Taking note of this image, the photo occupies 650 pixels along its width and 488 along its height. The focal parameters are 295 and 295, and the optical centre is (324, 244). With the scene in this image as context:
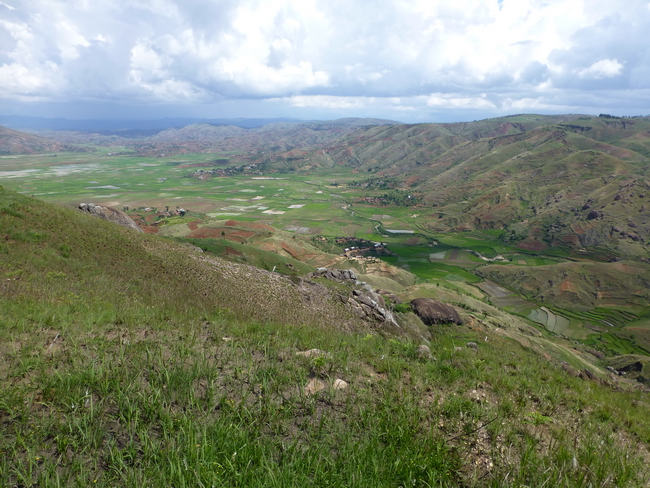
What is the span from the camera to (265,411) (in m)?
5.77

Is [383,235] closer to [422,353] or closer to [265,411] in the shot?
[422,353]

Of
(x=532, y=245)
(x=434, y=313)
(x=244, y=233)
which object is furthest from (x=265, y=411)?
(x=532, y=245)

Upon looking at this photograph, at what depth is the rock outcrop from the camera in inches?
1487

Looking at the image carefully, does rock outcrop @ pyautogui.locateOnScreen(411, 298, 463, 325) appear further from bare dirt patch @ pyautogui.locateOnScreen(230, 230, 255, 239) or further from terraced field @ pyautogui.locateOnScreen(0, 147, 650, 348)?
bare dirt patch @ pyautogui.locateOnScreen(230, 230, 255, 239)

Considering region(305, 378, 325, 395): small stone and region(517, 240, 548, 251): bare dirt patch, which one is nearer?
region(305, 378, 325, 395): small stone

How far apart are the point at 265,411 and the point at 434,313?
36.6 meters

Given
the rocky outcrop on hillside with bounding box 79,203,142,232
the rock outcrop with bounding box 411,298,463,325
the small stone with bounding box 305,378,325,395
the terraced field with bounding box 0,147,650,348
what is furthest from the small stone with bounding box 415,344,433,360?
the rocky outcrop on hillside with bounding box 79,203,142,232

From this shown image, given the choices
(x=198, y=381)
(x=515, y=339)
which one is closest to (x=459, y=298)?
(x=515, y=339)

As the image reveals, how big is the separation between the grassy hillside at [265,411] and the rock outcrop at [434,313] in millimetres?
27210

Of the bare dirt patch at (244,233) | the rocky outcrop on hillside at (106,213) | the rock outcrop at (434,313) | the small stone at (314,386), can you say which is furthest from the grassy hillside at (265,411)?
the bare dirt patch at (244,233)

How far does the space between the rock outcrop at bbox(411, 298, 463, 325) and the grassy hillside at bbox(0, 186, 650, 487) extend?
27210mm

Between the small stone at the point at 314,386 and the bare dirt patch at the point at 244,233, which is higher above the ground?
the small stone at the point at 314,386

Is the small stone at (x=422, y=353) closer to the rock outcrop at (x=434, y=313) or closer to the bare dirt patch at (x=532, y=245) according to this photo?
the rock outcrop at (x=434, y=313)

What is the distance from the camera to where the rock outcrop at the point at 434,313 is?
1487 inches
